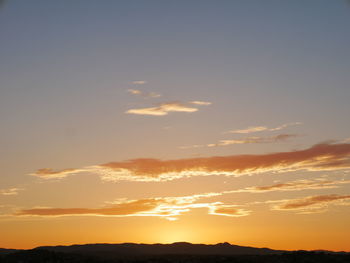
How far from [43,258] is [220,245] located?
121 ft

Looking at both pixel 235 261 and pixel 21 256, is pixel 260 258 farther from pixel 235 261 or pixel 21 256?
pixel 21 256

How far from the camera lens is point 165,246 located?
250 ft

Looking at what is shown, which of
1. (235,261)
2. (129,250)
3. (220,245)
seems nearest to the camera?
(235,261)

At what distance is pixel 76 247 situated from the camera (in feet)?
264

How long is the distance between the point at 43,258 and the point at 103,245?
3530 cm

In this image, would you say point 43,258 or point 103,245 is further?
point 103,245

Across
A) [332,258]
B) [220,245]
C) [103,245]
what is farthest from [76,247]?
[332,258]

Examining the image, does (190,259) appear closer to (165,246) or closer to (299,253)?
(299,253)

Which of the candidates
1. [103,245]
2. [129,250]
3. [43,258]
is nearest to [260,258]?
[43,258]

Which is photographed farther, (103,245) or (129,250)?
(103,245)

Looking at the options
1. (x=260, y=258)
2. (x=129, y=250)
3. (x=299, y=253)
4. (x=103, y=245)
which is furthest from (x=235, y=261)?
(x=103, y=245)

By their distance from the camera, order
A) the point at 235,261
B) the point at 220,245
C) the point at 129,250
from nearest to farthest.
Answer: the point at 235,261 < the point at 129,250 < the point at 220,245

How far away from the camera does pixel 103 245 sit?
268ft

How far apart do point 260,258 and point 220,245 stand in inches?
1200
